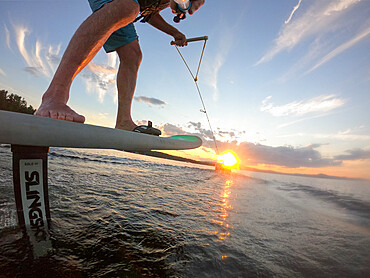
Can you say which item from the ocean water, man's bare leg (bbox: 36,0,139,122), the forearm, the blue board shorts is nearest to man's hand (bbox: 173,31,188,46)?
the forearm

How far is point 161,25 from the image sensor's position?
2.70 metres

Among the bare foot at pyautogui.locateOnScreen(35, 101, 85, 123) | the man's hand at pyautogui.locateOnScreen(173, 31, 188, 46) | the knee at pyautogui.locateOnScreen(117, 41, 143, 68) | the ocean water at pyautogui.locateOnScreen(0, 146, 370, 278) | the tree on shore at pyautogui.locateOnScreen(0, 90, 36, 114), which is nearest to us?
the ocean water at pyautogui.locateOnScreen(0, 146, 370, 278)

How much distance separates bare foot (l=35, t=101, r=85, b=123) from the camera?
1.17m

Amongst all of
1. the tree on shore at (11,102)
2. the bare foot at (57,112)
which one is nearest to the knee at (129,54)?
the bare foot at (57,112)

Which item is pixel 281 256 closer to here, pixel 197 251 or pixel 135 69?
pixel 197 251

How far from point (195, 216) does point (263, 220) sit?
2.90 ft

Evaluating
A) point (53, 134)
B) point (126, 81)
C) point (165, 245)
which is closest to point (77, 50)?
point (53, 134)

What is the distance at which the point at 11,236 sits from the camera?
117cm

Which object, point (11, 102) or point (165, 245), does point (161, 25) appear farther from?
point (11, 102)

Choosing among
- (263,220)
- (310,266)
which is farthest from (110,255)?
(263,220)

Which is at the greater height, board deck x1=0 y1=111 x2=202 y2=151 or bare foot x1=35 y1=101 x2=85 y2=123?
bare foot x1=35 y1=101 x2=85 y2=123

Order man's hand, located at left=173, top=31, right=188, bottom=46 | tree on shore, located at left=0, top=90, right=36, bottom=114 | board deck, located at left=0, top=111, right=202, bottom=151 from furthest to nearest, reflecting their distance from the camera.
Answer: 1. tree on shore, located at left=0, top=90, right=36, bottom=114
2. man's hand, located at left=173, top=31, right=188, bottom=46
3. board deck, located at left=0, top=111, right=202, bottom=151

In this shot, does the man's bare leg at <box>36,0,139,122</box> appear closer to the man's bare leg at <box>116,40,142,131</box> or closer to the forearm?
the man's bare leg at <box>116,40,142,131</box>

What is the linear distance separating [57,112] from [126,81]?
47.9 inches
